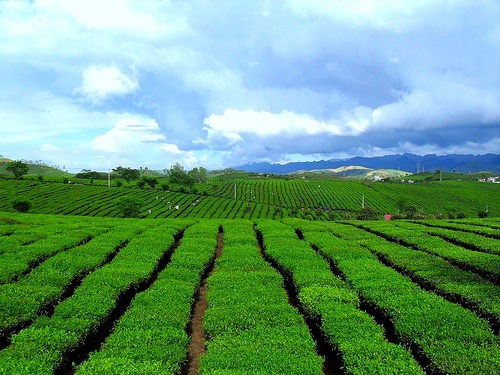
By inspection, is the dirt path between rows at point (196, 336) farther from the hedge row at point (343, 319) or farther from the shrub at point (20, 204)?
the shrub at point (20, 204)

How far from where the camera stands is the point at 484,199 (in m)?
166

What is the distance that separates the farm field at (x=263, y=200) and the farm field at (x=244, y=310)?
85403 millimetres

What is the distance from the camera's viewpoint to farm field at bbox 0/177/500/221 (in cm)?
11125

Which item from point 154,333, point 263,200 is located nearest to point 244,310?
point 154,333

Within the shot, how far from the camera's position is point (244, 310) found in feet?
41.1

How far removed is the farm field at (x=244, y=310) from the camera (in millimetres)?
9641

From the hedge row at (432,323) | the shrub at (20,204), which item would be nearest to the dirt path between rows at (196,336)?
the hedge row at (432,323)

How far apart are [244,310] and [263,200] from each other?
14037cm

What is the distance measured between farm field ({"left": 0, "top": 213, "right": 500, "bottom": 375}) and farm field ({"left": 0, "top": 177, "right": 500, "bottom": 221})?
85403 mm

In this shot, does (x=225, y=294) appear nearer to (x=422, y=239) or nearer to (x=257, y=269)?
(x=257, y=269)

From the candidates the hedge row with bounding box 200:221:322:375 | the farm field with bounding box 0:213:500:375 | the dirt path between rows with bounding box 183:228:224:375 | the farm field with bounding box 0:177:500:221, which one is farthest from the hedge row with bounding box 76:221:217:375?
the farm field with bounding box 0:177:500:221

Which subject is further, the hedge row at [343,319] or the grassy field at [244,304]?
the grassy field at [244,304]

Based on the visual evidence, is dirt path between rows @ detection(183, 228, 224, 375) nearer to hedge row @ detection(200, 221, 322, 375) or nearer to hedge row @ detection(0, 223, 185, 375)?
hedge row @ detection(200, 221, 322, 375)

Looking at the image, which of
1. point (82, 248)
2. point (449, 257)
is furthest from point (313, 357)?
point (82, 248)
